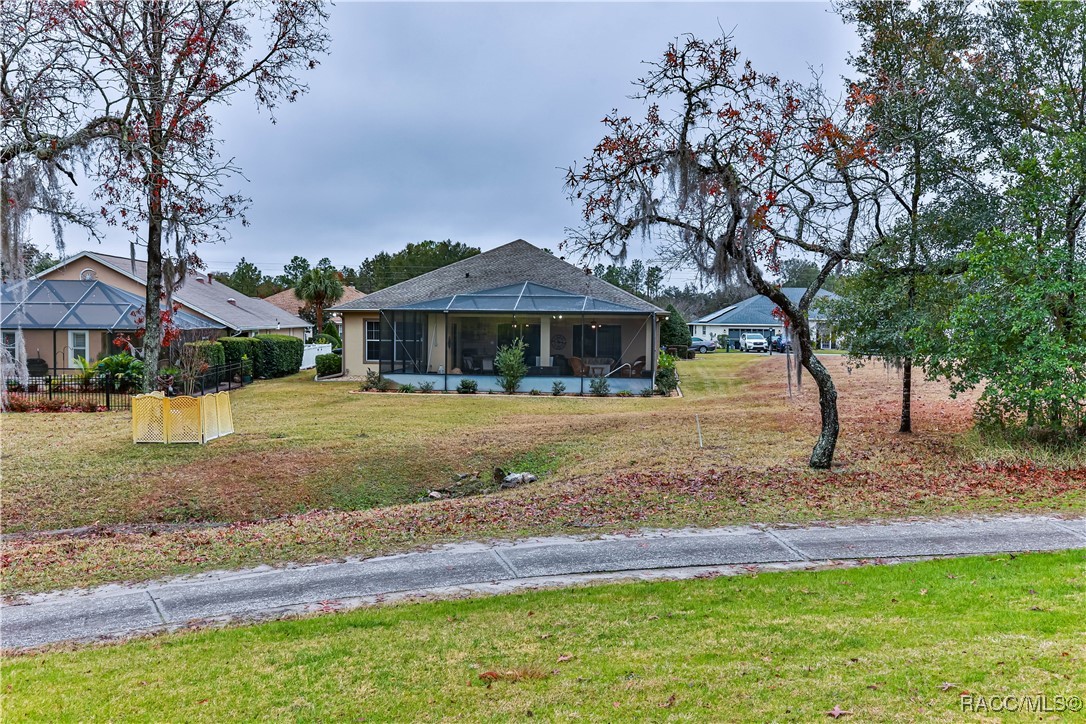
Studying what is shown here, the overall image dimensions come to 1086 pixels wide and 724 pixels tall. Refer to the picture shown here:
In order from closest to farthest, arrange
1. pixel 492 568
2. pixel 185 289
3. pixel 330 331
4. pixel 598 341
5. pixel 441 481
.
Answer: pixel 492 568, pixel 441 481, pixel 598 341, pixel 185 289, pixel 330 331

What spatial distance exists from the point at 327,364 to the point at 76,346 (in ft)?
26.7

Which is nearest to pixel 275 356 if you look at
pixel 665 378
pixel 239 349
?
pixel 239 349

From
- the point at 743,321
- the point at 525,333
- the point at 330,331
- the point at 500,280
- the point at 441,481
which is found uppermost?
the point at 500,280

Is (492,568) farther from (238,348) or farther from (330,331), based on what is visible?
(330,331)

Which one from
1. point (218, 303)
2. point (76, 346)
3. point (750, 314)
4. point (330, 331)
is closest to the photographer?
point (76, 346)

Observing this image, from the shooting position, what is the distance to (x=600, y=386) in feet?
73.0

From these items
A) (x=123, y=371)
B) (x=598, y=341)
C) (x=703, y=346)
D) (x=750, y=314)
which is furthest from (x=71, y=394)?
(x=750, y=314)

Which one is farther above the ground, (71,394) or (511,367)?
(511,367)

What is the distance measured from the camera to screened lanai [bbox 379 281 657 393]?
23.3 metres

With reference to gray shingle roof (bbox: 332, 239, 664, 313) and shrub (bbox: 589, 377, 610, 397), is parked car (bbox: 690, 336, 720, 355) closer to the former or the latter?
Answer: gray shingle roof (bbox: 332, 239, 664, 313)

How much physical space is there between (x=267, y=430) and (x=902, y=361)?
39.7 feet

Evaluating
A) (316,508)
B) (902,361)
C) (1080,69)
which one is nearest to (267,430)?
(316,508)

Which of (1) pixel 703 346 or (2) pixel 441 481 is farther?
(1) pixel 703 346

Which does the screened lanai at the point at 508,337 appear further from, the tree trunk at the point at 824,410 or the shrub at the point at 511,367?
the tree trunk at the point at 824,410
